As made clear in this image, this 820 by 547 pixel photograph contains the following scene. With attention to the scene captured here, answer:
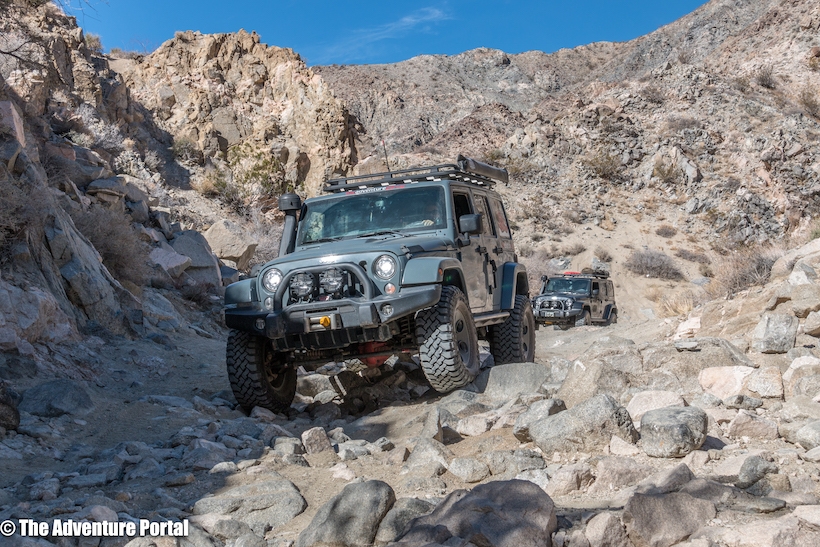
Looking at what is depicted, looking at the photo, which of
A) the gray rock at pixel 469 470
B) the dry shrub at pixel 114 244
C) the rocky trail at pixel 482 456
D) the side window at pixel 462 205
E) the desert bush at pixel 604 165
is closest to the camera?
the rocky trail at pixel 482 456

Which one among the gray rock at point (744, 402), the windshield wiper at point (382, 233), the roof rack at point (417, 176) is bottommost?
the gray rock at point (744, 402)

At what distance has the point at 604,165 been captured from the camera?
38656mm

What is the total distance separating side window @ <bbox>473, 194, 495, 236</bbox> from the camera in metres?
8.23

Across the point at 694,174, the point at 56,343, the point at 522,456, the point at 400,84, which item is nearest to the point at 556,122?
the point at 694,174

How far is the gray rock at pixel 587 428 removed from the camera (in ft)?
14.3

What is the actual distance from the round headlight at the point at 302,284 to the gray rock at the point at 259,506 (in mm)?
2314

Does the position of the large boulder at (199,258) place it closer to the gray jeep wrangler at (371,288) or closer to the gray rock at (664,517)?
the gray jeep wrangler at (371,288)

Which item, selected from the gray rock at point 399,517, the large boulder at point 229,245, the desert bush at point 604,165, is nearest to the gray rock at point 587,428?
the gray rock at point 399,517

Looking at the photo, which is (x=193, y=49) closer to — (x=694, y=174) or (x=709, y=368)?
(x=694, y=174)

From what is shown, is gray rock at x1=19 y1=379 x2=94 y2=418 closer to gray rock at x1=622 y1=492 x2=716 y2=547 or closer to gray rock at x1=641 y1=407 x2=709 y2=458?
gray rock at x1=641 y1=407 x2=709 y2=458

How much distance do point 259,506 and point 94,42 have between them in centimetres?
2798

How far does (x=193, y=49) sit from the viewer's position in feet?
98.2

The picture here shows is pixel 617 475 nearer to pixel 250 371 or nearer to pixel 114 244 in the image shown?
pixel 250 371

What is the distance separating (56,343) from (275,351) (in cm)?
312
